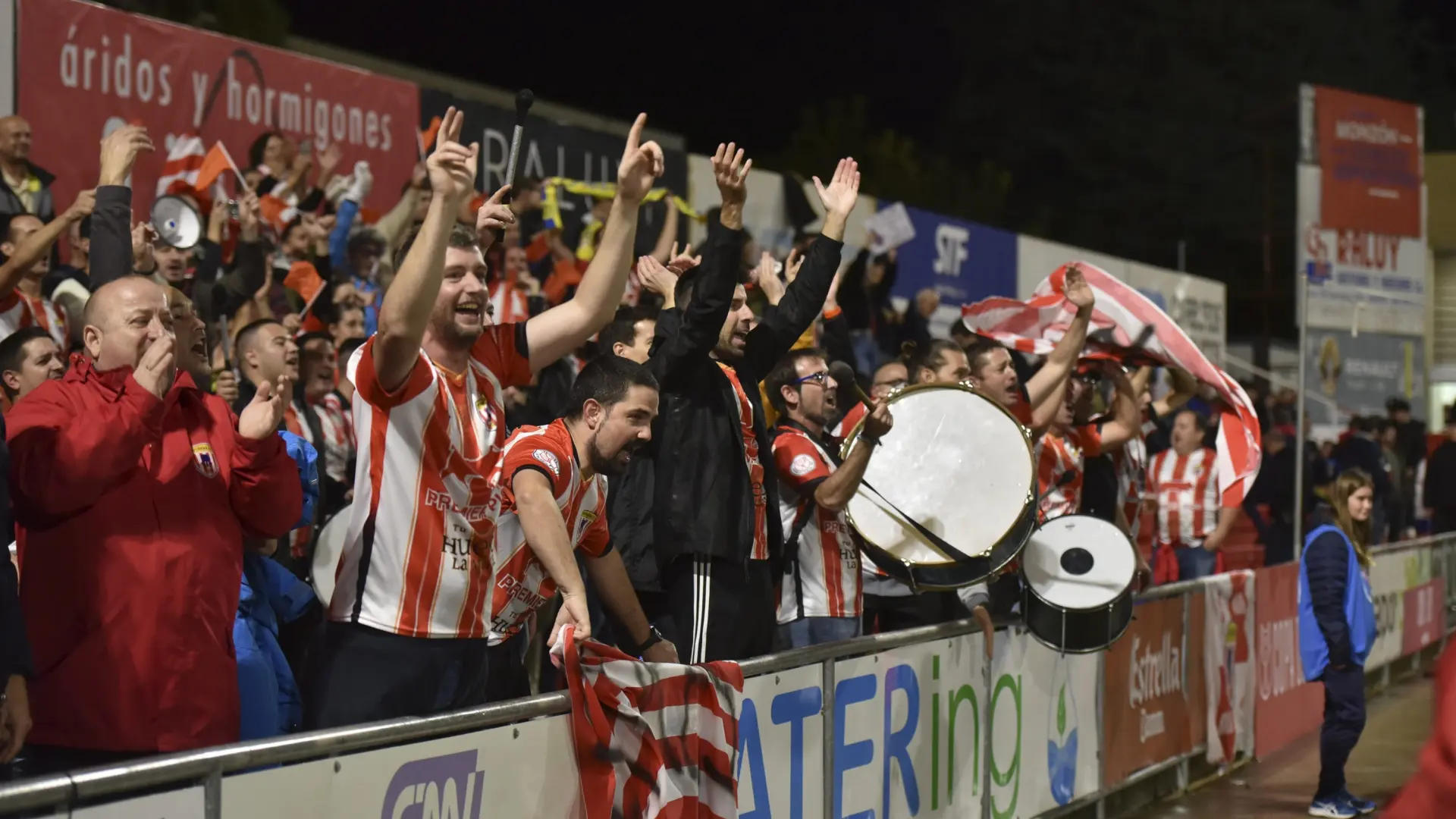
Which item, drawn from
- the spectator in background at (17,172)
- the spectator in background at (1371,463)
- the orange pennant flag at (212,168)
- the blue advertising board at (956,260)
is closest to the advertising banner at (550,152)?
the orange pennant flag at (212,168)

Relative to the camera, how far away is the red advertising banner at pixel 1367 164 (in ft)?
82.0

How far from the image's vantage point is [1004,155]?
56969mm

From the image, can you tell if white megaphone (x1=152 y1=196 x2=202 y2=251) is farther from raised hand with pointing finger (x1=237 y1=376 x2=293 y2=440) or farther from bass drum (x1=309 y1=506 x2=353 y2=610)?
raised hand with pointing finger (x1=237 y1=376 x2=293 y2=440)

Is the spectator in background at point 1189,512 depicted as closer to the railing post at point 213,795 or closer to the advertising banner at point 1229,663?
the advertising banner at point 1229,663

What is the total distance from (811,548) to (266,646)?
2.39 meters

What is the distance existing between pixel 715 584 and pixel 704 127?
50.8m

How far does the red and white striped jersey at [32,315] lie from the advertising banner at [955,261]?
9333 mm

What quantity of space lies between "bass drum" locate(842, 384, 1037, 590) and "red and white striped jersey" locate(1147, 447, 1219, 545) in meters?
5.52

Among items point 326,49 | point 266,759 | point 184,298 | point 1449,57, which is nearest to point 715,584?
point 184,298

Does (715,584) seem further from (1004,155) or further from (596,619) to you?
(1004,155)

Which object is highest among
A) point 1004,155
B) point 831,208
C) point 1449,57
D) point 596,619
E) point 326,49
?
point 1449,57

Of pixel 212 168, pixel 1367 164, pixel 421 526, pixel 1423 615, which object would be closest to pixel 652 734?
pixel 421 526

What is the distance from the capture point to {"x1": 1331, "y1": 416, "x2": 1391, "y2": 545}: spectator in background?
62.6ft

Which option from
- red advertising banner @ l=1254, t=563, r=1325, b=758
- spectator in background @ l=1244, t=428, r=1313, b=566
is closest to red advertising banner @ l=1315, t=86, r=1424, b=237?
spectator in background @ l=1244, t=428, r=1313, b=566
